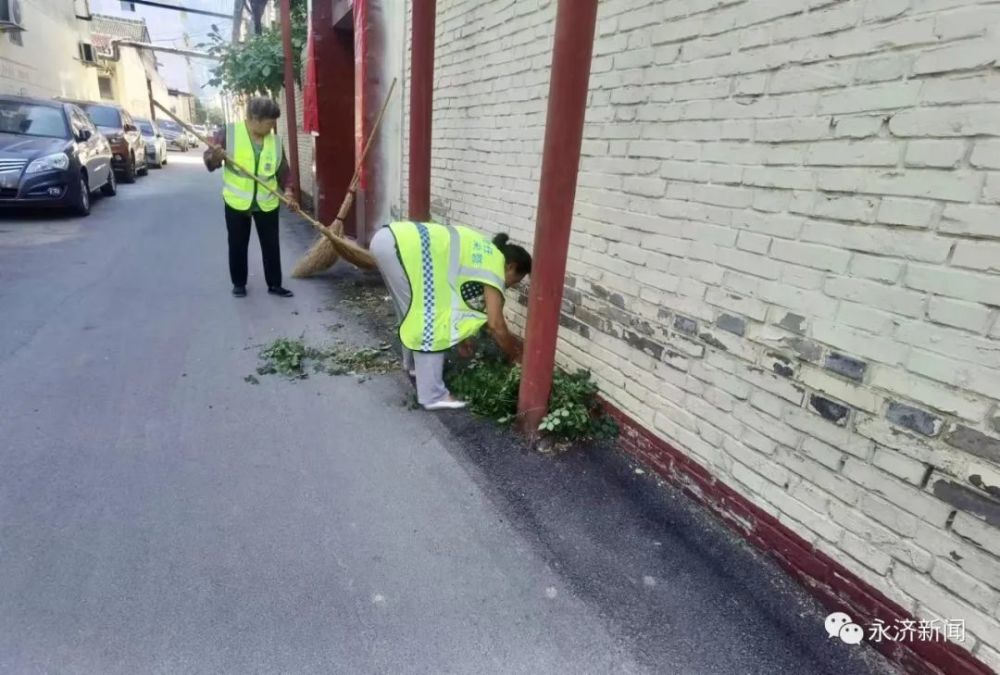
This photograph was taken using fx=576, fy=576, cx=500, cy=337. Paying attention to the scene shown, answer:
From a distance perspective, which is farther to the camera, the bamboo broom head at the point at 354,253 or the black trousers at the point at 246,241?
the black trousers at the point at 246,241

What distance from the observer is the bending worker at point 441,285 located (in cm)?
318

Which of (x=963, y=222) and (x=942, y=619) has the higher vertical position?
(x=963, y=222)

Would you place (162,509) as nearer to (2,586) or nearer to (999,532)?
(2,586)

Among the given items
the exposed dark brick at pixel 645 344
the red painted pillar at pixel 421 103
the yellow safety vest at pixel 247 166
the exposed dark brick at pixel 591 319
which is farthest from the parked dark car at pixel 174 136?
the exposed dark brick at pixel 645 344

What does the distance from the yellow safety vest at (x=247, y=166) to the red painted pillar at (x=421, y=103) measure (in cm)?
135

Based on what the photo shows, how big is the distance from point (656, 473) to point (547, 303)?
3.25 ft

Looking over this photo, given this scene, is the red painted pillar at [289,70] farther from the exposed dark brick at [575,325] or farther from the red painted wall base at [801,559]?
the red painted wall base at [801,559]

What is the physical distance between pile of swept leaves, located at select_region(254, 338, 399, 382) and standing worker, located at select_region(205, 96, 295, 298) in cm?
139

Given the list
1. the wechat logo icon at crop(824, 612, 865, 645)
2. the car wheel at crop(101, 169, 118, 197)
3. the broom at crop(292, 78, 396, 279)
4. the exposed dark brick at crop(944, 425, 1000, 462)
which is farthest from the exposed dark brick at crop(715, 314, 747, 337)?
the car wheel at crop(101, 169, 118, 197)

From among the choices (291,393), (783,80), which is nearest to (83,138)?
(291,393)

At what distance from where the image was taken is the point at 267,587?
2055mm

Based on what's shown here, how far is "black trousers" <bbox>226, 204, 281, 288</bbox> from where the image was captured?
16.8 ft

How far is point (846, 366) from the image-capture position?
75.6 inches

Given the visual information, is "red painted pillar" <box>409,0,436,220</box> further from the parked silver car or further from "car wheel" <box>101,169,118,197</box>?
the parked silver car
